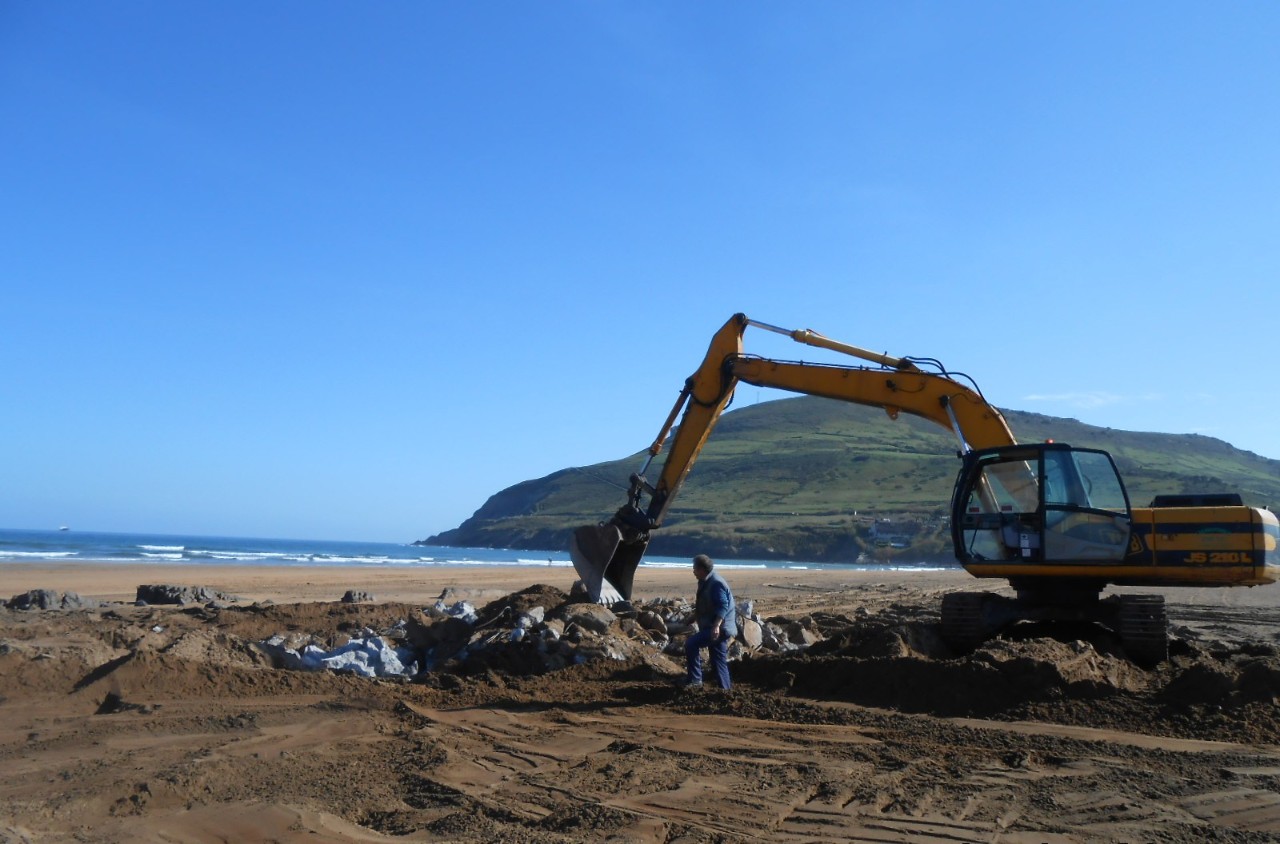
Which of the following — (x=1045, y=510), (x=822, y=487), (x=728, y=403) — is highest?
(x=822, y=487)

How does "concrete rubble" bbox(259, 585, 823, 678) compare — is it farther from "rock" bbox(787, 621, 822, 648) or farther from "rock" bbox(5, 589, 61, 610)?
"rock" bbox(5, 589, 61, 610)

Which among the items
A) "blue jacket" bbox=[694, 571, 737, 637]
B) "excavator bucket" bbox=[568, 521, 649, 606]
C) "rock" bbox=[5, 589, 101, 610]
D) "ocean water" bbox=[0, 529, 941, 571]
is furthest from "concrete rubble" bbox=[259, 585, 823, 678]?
"ocean water" bbox=[0, 529, 941, 571]

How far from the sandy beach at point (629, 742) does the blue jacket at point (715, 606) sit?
73cm

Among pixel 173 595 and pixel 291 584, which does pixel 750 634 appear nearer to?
pixel 173 595

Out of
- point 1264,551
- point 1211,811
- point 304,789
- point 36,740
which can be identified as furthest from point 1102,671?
point 36,740

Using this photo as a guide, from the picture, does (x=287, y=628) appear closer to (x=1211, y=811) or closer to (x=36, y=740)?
(x=36, y=740)

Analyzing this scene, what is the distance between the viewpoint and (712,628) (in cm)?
995

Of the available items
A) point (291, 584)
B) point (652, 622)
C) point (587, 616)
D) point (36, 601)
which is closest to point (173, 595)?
point (36, 601)

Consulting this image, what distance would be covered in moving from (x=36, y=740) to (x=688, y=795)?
5341 mm

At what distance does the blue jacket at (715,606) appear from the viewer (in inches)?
392

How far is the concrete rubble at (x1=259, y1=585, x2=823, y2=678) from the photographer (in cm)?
1186

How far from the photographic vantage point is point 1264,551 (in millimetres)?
10992

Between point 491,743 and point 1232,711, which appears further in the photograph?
point 1232,711

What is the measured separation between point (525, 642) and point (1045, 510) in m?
6.22
